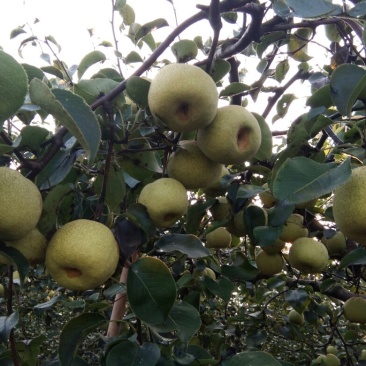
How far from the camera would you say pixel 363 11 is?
3.70 feet

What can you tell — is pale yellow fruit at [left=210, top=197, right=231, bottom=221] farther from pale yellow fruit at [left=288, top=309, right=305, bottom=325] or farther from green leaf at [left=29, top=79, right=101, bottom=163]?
pale yellow fruit at [left=288, top=309, right=305, bottom=325]

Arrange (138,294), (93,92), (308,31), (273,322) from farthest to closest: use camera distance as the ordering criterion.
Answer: (273,322), (308,31), (93,92), (138,294)

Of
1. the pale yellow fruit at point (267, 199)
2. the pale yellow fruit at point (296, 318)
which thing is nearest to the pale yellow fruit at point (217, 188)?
the pale yellow fruit at point (267, 199)

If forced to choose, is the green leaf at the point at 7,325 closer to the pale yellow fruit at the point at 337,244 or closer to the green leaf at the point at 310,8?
the green leaf at the point at 310,8

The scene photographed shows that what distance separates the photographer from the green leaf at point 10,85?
80cm

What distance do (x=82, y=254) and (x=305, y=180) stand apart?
1.67ft

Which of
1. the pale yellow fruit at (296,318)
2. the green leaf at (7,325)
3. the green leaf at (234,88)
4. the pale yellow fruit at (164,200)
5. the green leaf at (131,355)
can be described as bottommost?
the pale yellow fruit at (296,318)

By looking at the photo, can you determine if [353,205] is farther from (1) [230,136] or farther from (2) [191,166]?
(2) [191,166]

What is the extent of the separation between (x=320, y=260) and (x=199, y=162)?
2.42 feet

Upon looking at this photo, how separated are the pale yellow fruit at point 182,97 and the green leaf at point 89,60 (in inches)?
15.7

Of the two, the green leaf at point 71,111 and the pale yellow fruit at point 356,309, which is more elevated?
the green leaf at point 71,111

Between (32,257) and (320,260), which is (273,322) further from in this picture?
(32,257)

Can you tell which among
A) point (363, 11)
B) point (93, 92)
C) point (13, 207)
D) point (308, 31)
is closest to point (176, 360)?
point (13, 207)

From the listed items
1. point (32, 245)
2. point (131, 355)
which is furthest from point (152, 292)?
point (32, 245)
